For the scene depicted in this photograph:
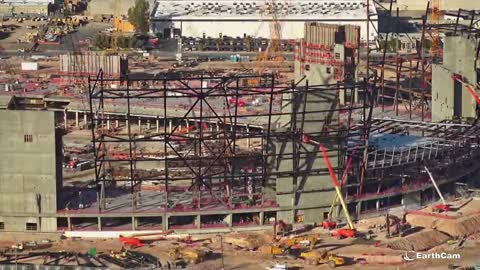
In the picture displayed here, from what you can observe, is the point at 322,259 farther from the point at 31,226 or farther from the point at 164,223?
the point at 31,226

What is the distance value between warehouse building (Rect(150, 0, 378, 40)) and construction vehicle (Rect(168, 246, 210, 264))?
179 feet

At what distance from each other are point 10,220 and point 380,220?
13098 millimetres

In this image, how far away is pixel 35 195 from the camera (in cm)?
4666

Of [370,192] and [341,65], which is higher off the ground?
[341,65]

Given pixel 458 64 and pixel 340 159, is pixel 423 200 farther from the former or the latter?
pixel 458 64

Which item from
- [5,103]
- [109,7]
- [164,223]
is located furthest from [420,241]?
[109,7]

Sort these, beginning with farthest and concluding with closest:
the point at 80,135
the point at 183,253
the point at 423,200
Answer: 1. the point at 80,135
2. the point at 423,200
3. the point at 183,253

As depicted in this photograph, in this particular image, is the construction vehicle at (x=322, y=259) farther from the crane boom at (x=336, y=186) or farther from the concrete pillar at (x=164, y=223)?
the concrete pillar at (x=164, y=223)

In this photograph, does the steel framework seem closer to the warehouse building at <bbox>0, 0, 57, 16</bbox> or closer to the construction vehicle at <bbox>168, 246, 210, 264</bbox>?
the construction vehicle at <bbox>168, 246, 210, 264</bbox>

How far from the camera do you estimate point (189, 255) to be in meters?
43.7

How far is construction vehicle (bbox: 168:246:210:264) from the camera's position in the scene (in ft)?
142

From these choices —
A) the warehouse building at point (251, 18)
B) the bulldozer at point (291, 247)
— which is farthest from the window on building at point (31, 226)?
the warehouse building at point (251, 18)

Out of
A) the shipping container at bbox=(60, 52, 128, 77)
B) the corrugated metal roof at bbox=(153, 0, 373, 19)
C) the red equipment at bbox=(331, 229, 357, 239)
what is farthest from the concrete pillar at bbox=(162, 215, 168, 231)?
the corrugated metal roof at bbox=(153, 0, 373, 19)

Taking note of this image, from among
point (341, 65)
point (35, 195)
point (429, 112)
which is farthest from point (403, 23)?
point (35, 195)
